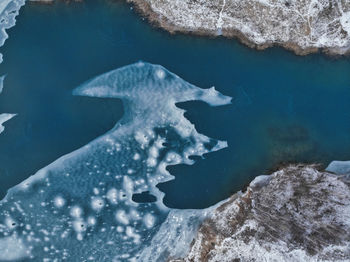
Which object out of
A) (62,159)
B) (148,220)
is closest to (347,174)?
(148,220)

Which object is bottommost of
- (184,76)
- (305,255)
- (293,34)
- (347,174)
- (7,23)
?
(305,255)

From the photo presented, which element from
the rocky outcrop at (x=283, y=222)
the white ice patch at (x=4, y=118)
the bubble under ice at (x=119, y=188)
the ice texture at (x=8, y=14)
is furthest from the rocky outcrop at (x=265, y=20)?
the white ice patch at (x=4, y=118)

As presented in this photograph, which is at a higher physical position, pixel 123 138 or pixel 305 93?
pixel 305 93

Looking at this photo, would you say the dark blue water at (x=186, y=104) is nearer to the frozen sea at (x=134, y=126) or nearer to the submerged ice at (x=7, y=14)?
the frozen sea at (x=134, y=126)

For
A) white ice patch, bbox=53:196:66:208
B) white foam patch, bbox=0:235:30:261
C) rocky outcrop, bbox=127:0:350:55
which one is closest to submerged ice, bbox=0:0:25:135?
rocky outcrop, bbox=127:0:350:55

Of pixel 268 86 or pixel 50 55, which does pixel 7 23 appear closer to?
pixel 50 55

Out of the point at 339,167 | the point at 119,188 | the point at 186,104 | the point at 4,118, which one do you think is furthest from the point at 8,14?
the point at 339,167

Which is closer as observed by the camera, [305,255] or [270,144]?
[305,255]
